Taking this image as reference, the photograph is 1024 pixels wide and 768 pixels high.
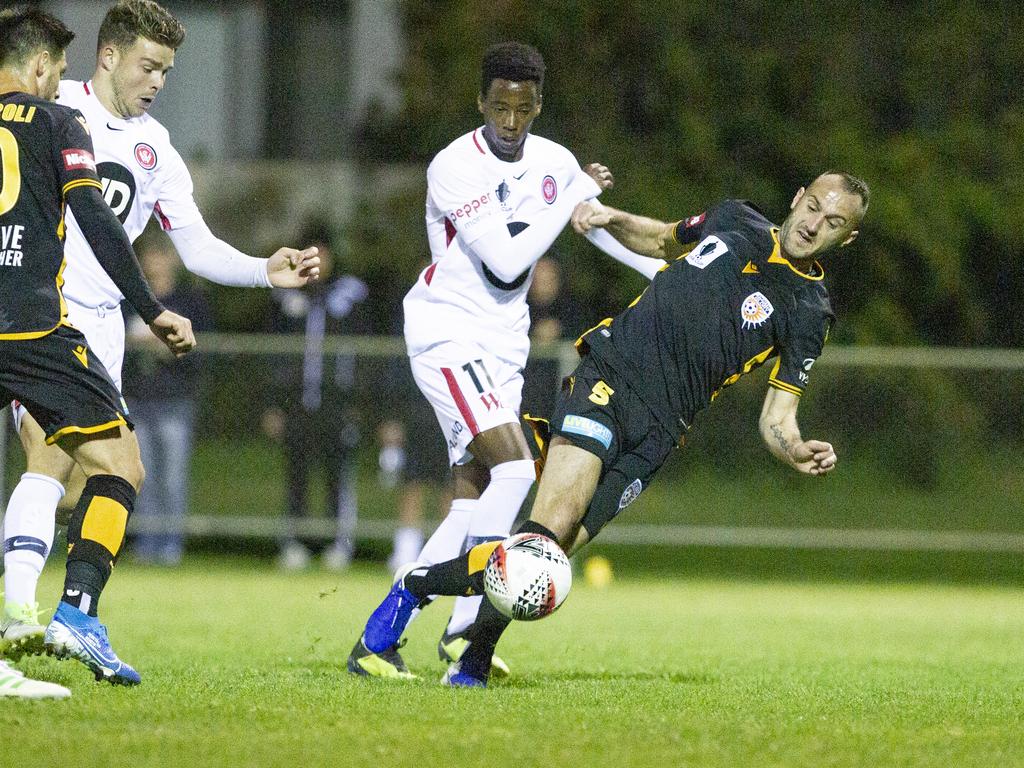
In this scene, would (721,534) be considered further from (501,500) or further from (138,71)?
(138,71)

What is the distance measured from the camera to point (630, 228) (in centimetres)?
698

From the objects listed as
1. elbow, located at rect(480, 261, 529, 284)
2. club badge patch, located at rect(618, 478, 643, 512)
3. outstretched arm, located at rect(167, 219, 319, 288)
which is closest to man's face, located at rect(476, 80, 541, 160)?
elbow, located at rect(480, 261, 529, 284)

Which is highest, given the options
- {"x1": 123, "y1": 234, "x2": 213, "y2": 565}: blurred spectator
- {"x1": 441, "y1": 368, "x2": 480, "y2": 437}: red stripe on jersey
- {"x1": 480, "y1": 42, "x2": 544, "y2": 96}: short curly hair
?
{"x1": 480, "y1": 42, "x2": 544, "y2": 96}: short curly hair

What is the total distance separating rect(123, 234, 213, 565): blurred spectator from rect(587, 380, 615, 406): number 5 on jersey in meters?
7.17

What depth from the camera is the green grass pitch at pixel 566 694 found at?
4551mm

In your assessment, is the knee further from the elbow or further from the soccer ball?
the elbow

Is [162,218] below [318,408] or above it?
above

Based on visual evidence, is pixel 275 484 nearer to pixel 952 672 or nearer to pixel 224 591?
pixel 224 591

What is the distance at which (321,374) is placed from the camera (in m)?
13.5

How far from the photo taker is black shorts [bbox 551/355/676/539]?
6246 millimetres

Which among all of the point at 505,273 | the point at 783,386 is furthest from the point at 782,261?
the point at 505,273

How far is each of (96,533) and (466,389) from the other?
6.27 ft

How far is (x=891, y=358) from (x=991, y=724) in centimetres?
872

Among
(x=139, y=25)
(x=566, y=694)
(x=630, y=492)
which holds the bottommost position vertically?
(x=566, y=694)
